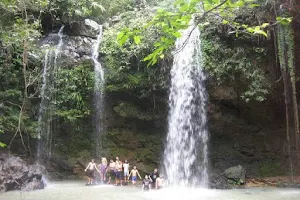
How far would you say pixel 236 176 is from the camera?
11648 mm

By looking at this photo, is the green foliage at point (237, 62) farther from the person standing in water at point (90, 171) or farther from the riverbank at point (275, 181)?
the person standing in water at point (90, 171)

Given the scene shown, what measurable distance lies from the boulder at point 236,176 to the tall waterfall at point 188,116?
3.31ft

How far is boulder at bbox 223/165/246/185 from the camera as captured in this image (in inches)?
456

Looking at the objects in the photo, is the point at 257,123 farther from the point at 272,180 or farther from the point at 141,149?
the point at 141,149

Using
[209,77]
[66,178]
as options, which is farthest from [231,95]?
[66,178]

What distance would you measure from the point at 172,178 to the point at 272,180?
13.1 feet

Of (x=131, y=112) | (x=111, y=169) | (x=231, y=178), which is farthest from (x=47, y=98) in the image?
A: (x=231, y=178)

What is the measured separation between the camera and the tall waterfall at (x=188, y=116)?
12383 mm

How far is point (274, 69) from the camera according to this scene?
1182 centimetres

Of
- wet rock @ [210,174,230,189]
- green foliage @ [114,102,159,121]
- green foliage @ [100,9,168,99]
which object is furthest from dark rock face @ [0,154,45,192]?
wet rock @ [210,174,230,189]

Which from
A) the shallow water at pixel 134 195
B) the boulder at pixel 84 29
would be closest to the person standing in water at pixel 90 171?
the shallow water at pixel 134 195

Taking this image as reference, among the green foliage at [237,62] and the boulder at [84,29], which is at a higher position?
the boulder at [84,29]

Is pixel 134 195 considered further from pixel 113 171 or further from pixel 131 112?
pixel 131 112

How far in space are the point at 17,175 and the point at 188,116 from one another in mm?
6720
